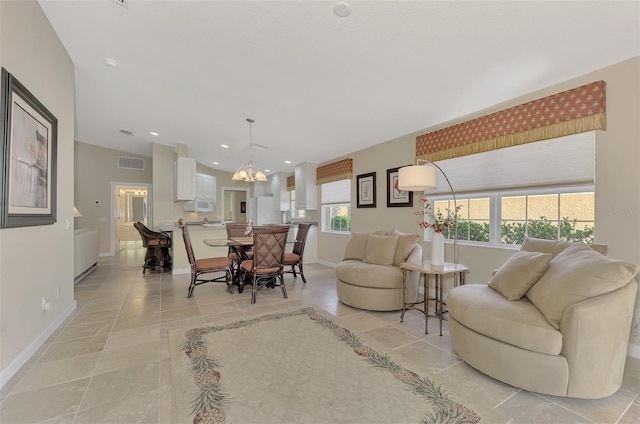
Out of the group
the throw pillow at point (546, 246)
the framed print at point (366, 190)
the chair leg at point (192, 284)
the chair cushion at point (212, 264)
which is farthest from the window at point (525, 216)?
the chair leg at point (192, 284)

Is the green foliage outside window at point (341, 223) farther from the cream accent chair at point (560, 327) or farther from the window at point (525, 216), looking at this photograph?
the cream accent chair at point (560, 327)

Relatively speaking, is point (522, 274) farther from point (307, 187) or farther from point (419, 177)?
point (307, 187)

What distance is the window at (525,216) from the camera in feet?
8.61

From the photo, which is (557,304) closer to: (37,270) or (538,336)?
(538,336)

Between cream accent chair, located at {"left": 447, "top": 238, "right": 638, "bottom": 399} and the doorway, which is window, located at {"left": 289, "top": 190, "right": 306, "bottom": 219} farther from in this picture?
cream accent chair, located at {"left": 447, "top": 238, "right": 638, "bottom": 399}

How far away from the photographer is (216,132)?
5.36 metres

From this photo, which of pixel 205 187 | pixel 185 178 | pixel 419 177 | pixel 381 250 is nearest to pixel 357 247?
pixel 381 250

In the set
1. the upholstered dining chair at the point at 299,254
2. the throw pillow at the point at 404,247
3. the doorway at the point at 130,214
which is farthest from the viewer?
the doorway at the point at 130,214

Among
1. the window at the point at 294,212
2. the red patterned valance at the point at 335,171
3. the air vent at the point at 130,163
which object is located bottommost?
the window at the point at 294,212

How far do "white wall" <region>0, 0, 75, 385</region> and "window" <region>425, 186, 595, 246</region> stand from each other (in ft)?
14.1

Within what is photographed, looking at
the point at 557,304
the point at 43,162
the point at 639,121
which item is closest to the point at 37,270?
the point at 43,162

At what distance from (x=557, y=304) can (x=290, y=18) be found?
2770 mm

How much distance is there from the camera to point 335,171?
230 inches

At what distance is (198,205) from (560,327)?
25.0 feet
